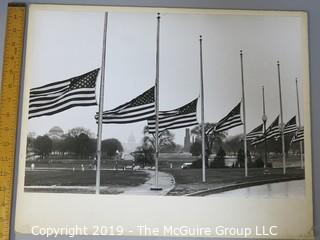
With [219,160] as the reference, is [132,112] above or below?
above

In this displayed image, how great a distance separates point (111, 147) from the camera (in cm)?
190

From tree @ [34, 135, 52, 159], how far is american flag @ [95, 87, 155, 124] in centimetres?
27

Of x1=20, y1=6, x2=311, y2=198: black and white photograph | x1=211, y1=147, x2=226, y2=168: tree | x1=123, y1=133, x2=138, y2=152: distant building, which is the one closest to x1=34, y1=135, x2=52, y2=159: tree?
x1=20, y1=6, x2=311, y2=198: black and white photograph

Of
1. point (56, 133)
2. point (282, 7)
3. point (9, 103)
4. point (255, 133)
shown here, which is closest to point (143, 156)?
point (56, 133)

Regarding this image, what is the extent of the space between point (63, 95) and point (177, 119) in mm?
604

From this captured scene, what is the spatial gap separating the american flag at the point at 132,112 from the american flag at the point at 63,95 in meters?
0.11

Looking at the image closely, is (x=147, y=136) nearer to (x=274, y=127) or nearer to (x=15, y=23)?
(x=274, y=127)

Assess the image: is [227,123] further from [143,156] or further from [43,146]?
[43,146]

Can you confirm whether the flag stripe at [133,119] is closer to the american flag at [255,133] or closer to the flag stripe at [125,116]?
the flag stripe at [125,116]

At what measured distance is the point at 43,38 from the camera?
198cm

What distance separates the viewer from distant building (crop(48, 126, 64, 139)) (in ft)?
6.26

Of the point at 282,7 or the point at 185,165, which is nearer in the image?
the point at 185,165

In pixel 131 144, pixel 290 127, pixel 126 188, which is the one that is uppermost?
pixel 290 127

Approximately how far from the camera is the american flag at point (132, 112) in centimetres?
192
